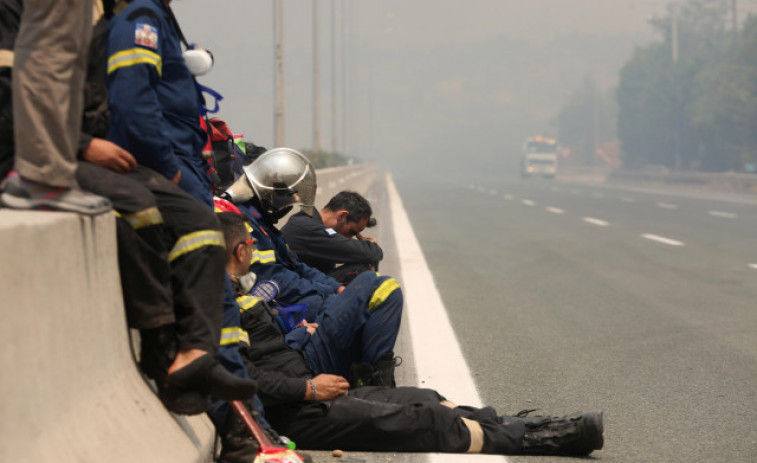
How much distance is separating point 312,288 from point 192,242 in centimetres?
212

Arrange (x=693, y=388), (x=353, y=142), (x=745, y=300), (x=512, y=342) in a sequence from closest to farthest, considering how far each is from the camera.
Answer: (x=693, y=388) → (x=512, y=342) → (x=745, y=300) → (x=353, y=142)

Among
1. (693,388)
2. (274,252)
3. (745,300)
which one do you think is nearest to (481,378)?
(693,388)

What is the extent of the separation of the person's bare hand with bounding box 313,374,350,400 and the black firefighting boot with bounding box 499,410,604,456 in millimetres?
837

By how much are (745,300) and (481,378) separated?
16.0 feet

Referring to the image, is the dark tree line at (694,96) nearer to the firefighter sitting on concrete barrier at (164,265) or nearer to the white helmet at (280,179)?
the white helmet at (280,179)

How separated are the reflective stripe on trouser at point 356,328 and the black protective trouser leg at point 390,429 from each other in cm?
44

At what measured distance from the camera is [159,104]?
13.0 ft

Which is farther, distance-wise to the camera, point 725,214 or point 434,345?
point 725,214

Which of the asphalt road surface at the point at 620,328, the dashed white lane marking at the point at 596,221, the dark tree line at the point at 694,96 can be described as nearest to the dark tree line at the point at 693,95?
the dark tree line at the point at 694,96

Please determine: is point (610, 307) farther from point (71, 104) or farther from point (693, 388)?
point (71, 104)

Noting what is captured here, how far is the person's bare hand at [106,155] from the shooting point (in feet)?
12.0

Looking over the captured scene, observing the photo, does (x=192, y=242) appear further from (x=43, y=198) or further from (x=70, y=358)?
(x=70, y=358)

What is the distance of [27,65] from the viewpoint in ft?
10.6

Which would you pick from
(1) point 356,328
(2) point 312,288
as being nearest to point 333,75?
(2) point 312,288
